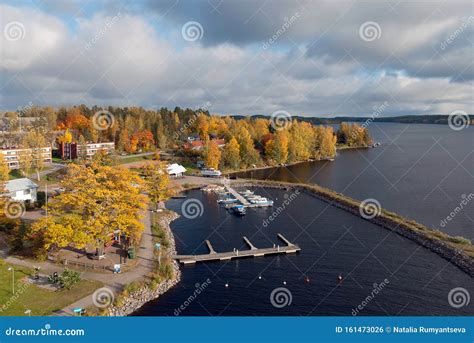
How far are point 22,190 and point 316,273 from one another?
28.1 metres

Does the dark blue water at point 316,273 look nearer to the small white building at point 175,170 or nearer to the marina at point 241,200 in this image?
the marina at point 241,200

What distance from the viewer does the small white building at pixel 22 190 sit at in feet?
119

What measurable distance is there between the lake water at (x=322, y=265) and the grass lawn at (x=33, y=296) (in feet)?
11.5

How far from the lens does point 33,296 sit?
19.6 m

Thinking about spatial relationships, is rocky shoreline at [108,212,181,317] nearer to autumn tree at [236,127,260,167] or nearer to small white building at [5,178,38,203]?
small white building at [5,178,38,203]

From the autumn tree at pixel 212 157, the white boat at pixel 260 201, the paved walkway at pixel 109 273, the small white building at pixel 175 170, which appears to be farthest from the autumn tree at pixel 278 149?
the paved walkway at pixel 109 273

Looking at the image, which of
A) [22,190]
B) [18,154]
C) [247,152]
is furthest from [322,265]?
[18,154]

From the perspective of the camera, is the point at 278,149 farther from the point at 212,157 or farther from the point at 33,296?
the point at 33,296

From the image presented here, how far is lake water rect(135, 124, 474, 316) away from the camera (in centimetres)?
2094

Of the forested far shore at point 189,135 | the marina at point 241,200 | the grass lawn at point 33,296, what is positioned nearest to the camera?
the grass lawn at point 33,296

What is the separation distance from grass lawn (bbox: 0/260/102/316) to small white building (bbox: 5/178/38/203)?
1645cm

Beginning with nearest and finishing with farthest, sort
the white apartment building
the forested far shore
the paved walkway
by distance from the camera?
1. the paved walkway
2. the white apartment building
3. the forested far shore

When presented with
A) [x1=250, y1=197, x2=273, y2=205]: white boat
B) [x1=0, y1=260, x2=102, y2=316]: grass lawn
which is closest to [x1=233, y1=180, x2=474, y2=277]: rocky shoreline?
[x1=250, y1=197, x2=273, y2=205]: white boat

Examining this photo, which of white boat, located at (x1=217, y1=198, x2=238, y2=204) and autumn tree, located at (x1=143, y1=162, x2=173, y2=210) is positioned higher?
autumn tree, located at (x1=143, y1=162, x2=173, y2=210)
